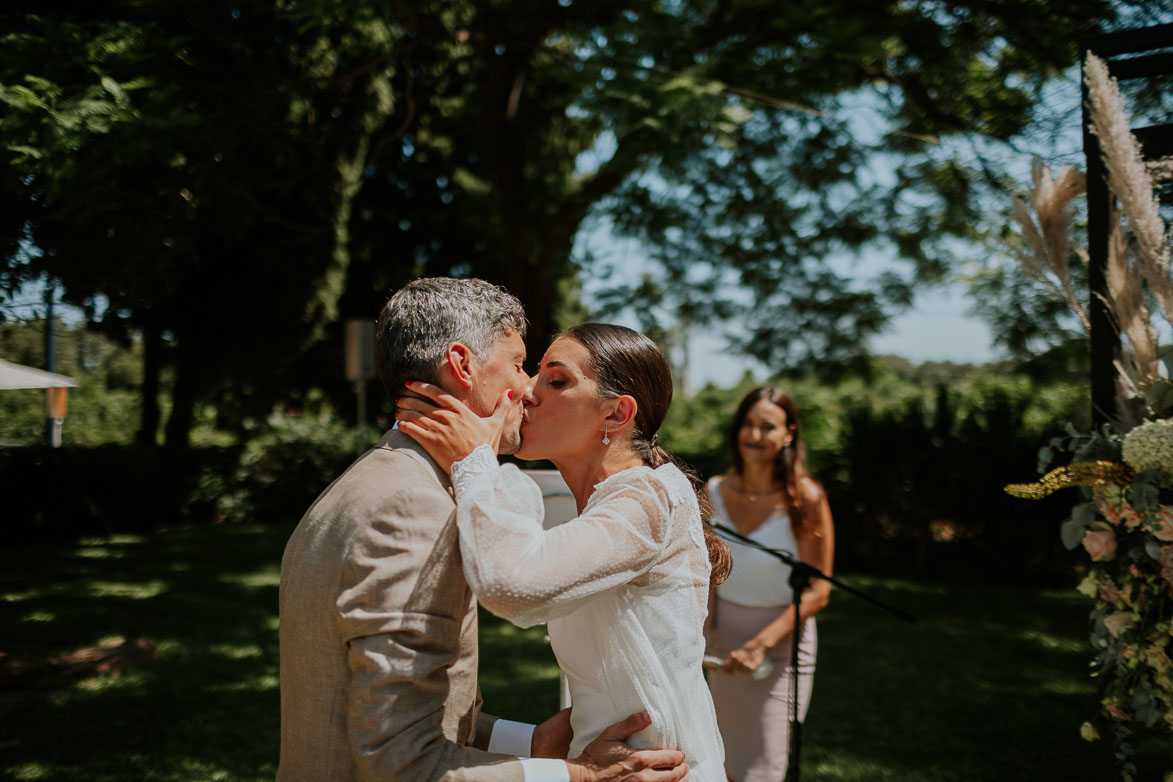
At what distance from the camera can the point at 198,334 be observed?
14.8 metres

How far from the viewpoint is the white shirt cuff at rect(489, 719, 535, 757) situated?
6.46 ft

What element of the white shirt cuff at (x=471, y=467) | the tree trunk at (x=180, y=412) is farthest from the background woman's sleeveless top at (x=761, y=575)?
the tree trunk at (x=180, y=412)

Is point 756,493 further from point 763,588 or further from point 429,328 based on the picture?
point 429,328

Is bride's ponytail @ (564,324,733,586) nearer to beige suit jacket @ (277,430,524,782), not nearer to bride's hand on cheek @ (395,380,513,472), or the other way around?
bride's hand on cheek @ (395,380,513,472)

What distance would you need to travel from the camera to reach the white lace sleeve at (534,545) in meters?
1.47

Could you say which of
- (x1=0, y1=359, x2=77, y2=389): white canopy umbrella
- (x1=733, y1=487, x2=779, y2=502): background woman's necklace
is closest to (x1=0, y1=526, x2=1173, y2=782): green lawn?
(x1=733, y1=487, x2=779, y2=502): background woman's necklace

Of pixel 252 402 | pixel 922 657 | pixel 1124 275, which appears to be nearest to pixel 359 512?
pixel 1124 275

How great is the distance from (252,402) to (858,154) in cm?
1242

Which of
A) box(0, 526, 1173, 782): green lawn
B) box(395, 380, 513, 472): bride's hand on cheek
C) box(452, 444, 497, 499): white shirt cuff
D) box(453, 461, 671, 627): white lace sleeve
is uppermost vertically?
box(395, 380, 513, 472): bride's hand on cheek

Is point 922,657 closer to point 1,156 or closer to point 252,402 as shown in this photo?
point 1,156

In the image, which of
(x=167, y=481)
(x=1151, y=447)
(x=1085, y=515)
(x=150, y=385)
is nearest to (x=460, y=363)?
(x=1151, y=447)

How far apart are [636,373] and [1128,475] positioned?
164 cm

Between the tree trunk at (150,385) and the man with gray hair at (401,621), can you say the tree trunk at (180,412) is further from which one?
the man with gray hair at (401,621)

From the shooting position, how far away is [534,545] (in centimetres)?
152
